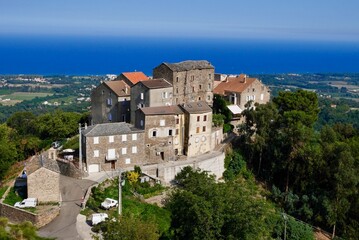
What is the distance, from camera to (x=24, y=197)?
1377 inches

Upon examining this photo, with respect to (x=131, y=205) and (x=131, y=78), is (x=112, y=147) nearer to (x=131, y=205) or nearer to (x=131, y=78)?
(x=131, y=205)

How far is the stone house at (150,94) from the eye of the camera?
46500 millimetres

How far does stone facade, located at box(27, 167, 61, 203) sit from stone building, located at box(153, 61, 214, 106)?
19565 mm

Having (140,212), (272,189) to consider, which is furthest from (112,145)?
(272,189)

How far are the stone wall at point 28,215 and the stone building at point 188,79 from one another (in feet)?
71.4

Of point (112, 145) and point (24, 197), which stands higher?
point (112, 145)

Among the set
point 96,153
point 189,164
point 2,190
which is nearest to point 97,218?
point 2,190

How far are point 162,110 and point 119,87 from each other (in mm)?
8516

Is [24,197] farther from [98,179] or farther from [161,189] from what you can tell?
[161,189]

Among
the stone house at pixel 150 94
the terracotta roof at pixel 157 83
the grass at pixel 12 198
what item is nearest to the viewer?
the grass at pixel 12 198

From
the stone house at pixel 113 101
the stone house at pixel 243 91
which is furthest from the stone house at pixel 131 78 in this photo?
the stone house at pixel 243 91

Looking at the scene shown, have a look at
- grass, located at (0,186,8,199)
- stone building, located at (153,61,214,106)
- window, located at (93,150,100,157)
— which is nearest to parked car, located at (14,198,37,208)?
grass, located at (0,186,8,199)

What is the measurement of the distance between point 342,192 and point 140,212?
1935 centimetres

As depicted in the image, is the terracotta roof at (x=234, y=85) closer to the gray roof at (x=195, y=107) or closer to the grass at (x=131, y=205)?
the gray roof at (x=195, y=107)
